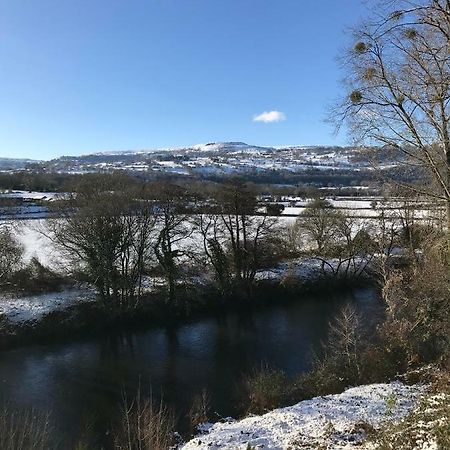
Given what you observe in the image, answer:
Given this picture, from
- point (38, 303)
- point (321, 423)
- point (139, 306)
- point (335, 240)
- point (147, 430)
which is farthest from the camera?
point (335, 240)

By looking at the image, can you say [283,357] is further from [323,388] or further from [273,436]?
[273,436]

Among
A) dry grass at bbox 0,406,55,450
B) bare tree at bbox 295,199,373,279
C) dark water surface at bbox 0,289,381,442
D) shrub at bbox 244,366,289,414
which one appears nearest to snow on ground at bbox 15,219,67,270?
dark water surface at bbox 0,289,381,442

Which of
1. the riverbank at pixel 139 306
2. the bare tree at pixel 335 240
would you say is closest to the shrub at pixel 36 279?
the riverbank at pixel 139 306

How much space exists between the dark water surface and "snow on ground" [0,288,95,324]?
2.88 meters

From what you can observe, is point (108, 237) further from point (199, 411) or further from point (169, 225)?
point (199, 411)

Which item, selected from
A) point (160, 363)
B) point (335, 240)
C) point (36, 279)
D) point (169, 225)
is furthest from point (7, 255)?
point (335, 240)

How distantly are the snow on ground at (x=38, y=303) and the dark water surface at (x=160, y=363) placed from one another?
9.45 feet

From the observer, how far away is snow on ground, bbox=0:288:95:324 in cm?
2661

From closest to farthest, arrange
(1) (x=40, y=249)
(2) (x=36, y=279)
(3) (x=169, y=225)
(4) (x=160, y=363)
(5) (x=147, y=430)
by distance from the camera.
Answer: (5) (x=147, y=430) → (4) (x=160, y=363) → (2) (x=36, y=279) → (3) (x=169, y=225) → (1) (x=40, y=249)

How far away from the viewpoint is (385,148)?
7828 millimetres

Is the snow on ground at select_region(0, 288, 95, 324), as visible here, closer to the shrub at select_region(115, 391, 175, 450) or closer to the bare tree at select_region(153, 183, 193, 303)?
the bare tree at select_region(153, 183, 193, 303)

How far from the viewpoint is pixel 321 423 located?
444 inches

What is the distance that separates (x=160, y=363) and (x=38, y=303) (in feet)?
37.1

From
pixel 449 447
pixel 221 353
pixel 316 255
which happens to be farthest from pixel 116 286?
pixel 449 447
